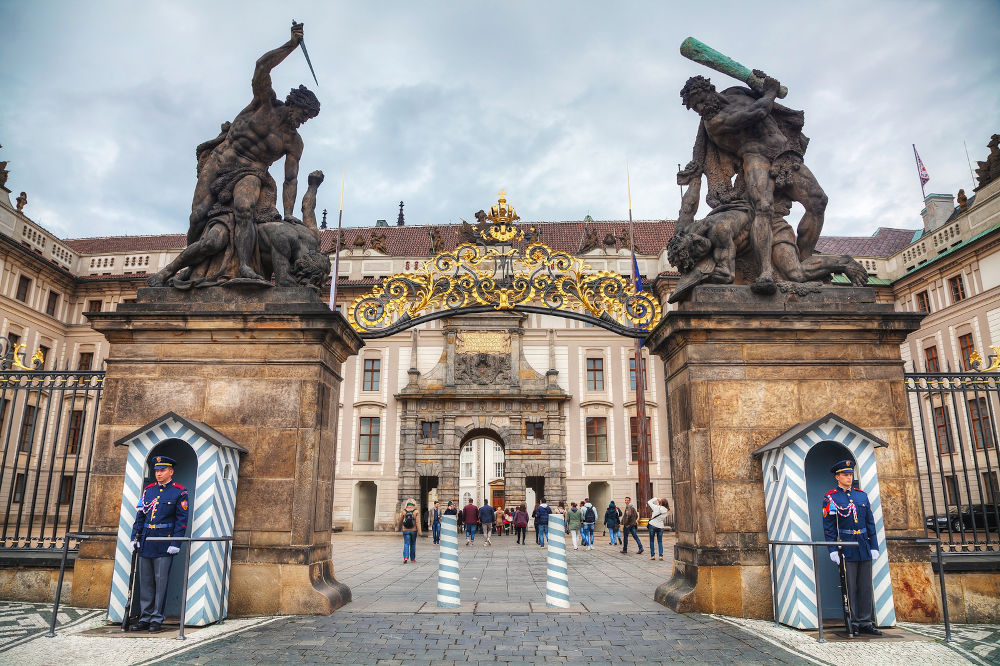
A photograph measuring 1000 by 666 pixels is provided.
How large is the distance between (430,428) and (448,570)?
26.6 m

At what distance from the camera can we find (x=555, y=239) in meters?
40.9

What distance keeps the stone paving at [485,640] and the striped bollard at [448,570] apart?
0.20 meters

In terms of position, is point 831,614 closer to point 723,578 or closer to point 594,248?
point 723,578

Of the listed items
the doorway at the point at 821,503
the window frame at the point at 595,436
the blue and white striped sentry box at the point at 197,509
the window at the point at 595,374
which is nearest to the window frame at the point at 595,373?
the window at the point at 595,374

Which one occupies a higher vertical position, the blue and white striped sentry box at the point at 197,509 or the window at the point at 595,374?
the window at the point at 595,374

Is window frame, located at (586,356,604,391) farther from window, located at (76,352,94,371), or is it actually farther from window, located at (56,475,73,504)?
window, located at (76,352,94,371)

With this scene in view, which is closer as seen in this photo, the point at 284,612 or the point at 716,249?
the point at 284,612

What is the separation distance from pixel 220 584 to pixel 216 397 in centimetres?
210

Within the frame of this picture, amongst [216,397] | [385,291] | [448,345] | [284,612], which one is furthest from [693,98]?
[448,345]

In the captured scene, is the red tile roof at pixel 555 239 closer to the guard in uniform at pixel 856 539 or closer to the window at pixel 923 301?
the window at pixel 923 301

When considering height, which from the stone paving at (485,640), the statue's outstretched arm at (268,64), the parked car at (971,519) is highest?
the statue's outstretched arm at (268,64)

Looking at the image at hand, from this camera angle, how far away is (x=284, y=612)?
23.4ft

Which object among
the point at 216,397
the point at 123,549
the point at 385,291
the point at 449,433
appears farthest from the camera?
the point at 449,433

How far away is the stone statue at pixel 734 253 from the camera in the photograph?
827 cm
